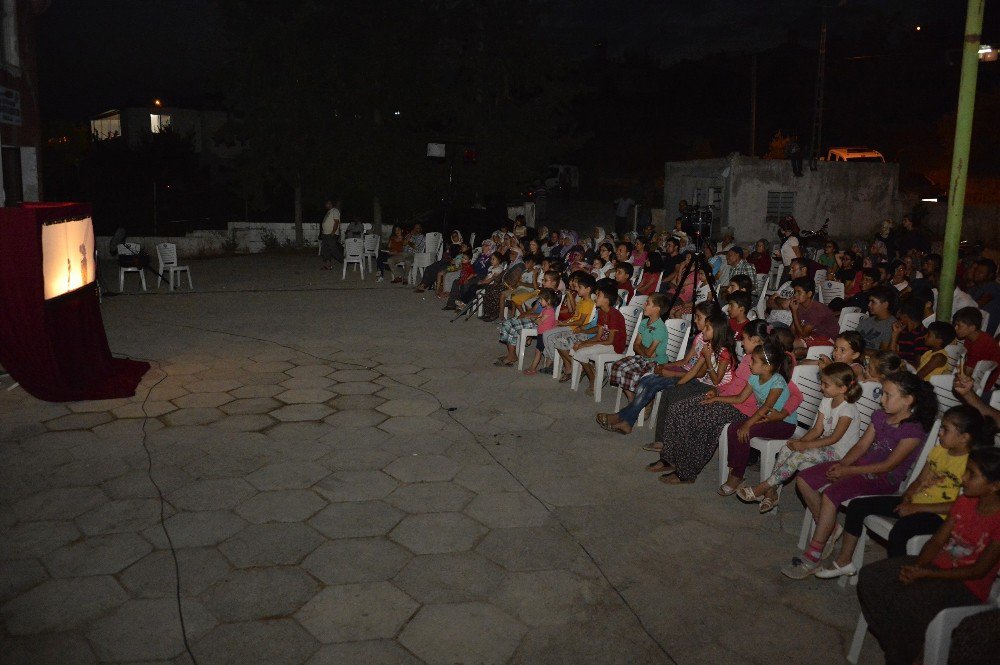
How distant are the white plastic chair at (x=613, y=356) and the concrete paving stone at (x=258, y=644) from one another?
12.6ft

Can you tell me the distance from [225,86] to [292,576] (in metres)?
18.0

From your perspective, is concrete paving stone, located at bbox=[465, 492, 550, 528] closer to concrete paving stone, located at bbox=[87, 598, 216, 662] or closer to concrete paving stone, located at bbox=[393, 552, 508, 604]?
concrete paving stone, located at bbox=[393, 552, 508, 604]

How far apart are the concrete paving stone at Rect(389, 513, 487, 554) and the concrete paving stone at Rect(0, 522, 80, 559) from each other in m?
1.78

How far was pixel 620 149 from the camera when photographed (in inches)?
1532

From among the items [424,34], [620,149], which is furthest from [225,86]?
[620,149]

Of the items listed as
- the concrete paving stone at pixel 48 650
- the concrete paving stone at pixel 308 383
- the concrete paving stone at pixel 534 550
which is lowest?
the concrete paving stone at pixel 48 650

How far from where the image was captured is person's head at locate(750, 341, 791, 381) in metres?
4.65

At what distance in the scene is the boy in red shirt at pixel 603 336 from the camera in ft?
21.9

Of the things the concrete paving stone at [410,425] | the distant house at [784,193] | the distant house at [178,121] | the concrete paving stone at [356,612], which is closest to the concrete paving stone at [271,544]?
the concrete paving stone at [356,612]

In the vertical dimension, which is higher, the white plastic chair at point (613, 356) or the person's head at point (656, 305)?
the person's head at point (656, 305)

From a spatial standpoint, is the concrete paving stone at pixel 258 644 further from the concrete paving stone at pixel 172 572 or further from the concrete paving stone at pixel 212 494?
the concrete paving stone at pixel 212 494

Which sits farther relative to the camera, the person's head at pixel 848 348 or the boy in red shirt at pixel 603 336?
the boy in red shirt at pixel 603 336

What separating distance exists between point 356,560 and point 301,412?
263cm

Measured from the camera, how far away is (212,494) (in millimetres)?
4672
